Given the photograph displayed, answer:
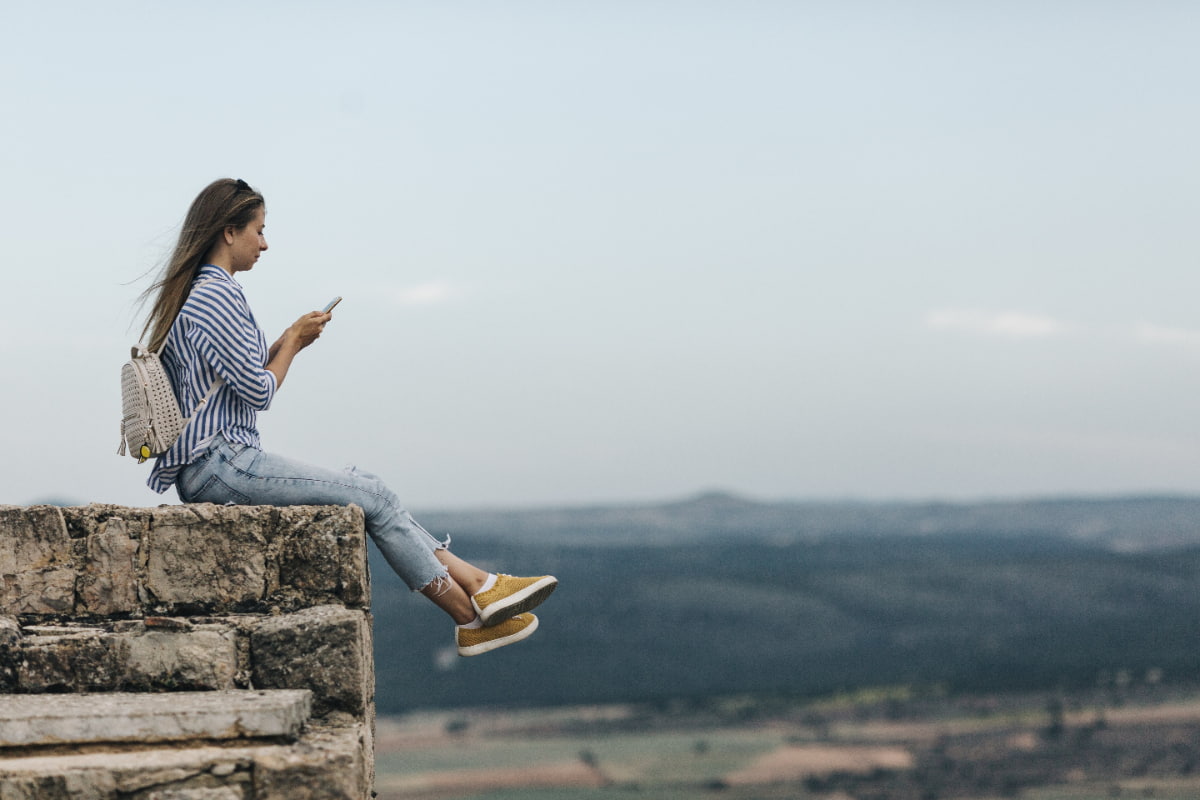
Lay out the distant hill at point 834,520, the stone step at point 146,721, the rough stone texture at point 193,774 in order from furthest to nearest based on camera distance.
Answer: the distant hill at point 834,520 → the stone step at point 146,721 → the rough stone texture at point 193,774

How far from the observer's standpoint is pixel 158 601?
4.10 meters

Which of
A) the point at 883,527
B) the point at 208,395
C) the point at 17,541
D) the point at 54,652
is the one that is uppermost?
the point at 208,395

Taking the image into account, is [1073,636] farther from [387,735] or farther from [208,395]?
[208,395]

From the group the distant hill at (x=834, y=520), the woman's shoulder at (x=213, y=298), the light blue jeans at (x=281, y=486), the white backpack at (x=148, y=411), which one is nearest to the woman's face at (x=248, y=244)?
the woman's shoulder at (x=213, y=298)

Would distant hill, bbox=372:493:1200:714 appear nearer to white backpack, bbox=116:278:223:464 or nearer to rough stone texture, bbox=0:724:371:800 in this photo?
white backpack, bbox=116:278:223:464

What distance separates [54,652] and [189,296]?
4.06 ft

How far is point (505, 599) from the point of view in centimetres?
453

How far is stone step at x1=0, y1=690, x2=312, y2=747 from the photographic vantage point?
137 inches

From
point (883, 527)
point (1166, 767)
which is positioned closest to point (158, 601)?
point (1166, 767)

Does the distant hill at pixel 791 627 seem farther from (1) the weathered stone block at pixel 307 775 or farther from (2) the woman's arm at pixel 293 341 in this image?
(1) the weathered stone block at pixel 307 775

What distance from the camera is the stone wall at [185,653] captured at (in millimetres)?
3426

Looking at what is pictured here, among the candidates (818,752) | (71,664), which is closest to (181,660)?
(71,664)

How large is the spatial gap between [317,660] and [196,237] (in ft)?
5.10

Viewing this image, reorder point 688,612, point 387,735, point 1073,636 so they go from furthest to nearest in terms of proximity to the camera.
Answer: point 688,612 < point 1073,636 < point 387,735
